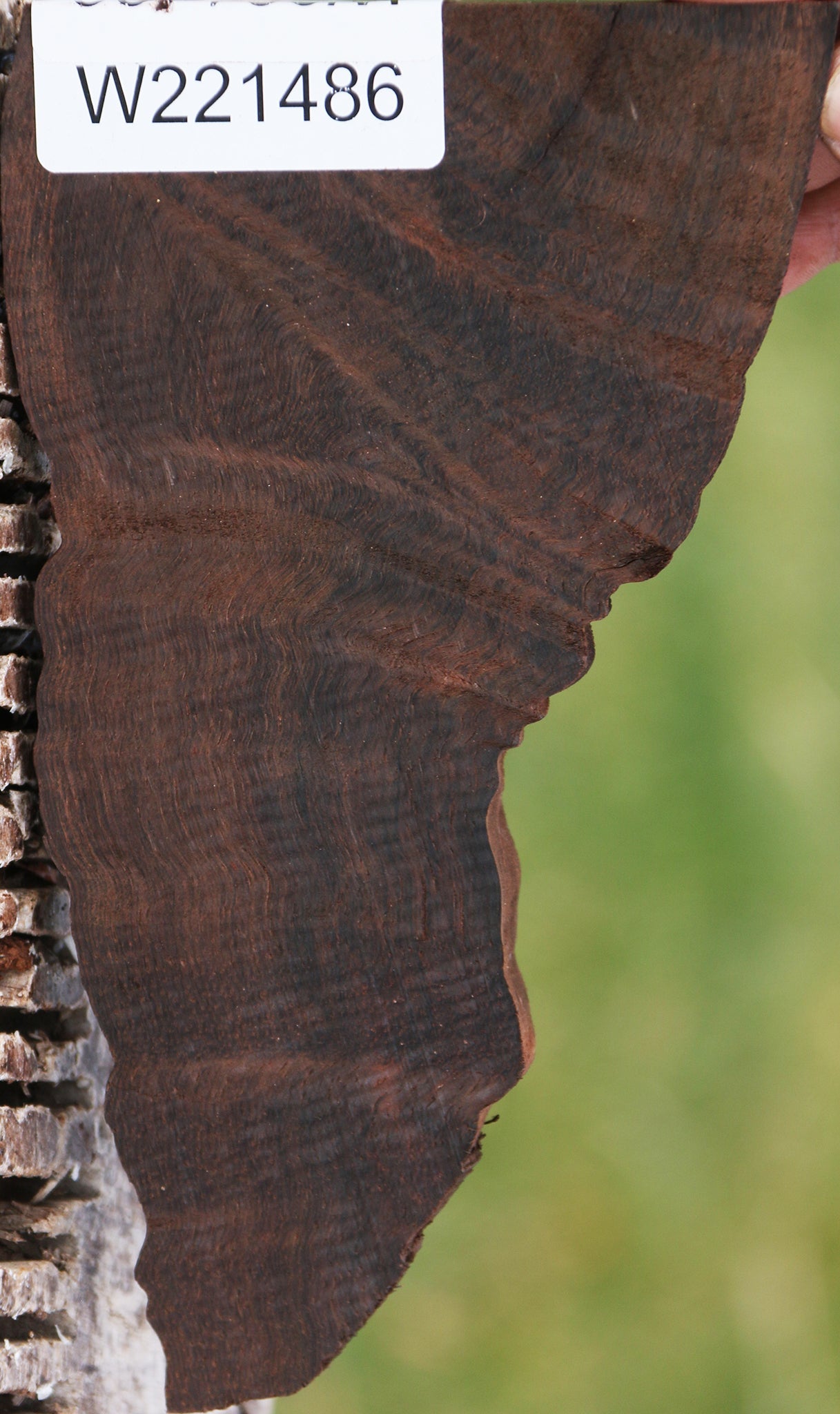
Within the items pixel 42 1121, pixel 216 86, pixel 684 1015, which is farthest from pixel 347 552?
pixel 684 1015

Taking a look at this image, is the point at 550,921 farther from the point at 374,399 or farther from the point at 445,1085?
the point at 374,399

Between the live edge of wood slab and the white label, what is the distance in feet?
0.06

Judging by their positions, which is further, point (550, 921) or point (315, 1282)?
point (550, 921)

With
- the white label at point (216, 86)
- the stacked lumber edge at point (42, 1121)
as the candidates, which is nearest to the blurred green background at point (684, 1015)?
the stacked lumber edge at point (42, 1121)

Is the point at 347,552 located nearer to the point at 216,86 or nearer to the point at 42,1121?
the point at 216,86

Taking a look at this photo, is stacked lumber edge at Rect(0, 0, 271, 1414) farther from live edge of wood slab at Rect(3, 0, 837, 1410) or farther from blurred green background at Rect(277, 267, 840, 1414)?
blurred green background at Rect(277, 267, 840, 1414)

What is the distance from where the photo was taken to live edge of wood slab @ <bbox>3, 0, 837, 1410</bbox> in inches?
29.9

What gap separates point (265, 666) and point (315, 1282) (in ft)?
1.41

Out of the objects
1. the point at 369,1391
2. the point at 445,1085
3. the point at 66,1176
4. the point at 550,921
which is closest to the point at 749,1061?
the point at 550,921

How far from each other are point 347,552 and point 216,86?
0.31m

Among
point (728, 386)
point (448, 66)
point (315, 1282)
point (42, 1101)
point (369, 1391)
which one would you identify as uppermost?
point (448, 66)

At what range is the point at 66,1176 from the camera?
0.91 meters

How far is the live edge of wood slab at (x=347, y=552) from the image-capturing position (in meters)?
0.76

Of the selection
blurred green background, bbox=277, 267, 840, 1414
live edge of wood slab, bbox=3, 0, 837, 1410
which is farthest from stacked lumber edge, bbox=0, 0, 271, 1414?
blurred green background, bbox=277, 267, 840, 1414
